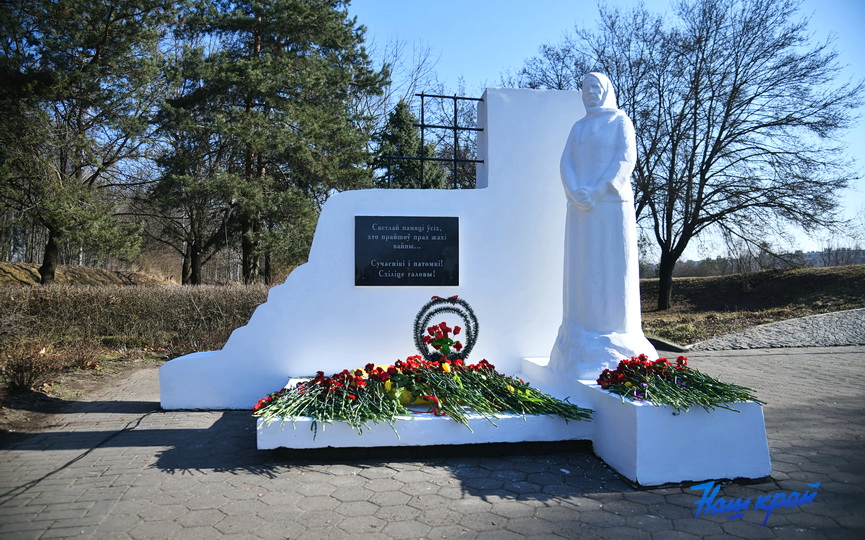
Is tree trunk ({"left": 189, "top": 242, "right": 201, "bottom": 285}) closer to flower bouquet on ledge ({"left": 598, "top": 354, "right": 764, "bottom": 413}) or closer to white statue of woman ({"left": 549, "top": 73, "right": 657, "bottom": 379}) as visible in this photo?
white statue of woman ({"left": 549, "top": 73, "right": 657, "bottom": 379})

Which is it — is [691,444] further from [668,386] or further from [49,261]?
[49,261]

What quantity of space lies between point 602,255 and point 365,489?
277 centimetres

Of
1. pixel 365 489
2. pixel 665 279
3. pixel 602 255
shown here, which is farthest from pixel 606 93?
pixel 665 279

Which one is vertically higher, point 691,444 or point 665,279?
point 665,279

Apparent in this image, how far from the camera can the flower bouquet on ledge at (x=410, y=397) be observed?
162 inches

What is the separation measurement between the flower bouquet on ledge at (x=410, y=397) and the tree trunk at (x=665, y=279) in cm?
1463

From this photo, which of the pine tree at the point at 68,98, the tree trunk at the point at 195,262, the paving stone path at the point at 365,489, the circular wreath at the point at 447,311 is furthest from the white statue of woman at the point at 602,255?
the tree trunk at the point at 195,262

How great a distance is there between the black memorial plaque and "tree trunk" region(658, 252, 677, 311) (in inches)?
558

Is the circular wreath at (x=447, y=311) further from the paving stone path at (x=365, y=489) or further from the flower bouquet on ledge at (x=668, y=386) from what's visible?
the flower bouquet on ledge at (x=668, y=386)

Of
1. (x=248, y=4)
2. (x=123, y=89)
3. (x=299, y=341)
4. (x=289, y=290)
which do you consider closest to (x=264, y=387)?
(x=299, y=341)

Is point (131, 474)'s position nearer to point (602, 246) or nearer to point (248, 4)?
point (602, 246)

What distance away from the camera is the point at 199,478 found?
12.2 ft

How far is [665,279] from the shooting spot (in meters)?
18.0

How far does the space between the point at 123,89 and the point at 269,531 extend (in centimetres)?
1324
